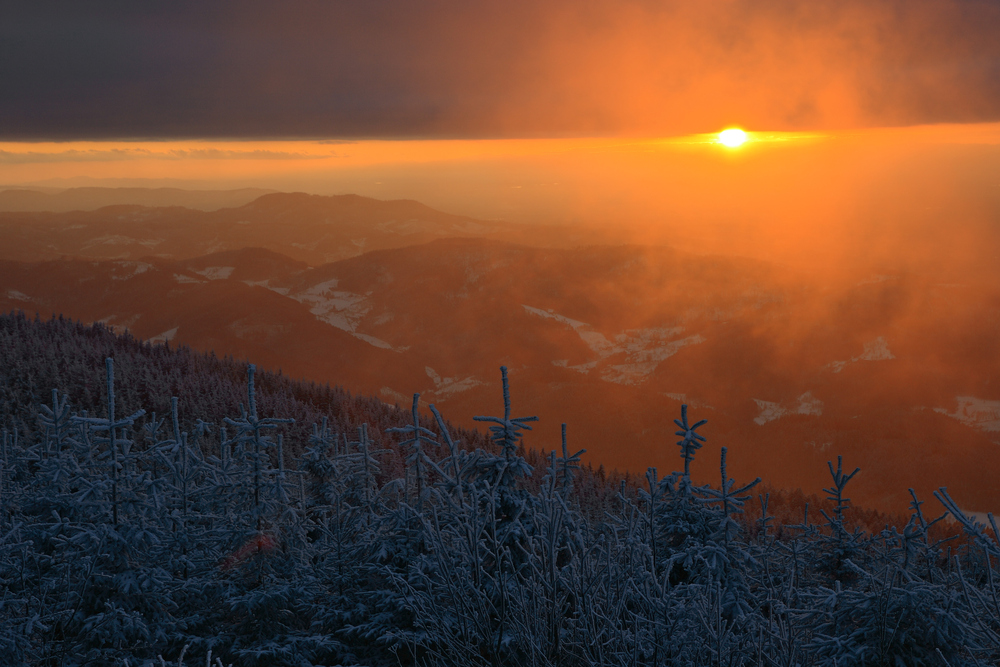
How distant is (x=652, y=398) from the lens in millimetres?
172875

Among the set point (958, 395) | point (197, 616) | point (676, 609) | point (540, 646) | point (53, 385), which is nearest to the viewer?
point (540, 646)

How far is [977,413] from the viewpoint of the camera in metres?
191

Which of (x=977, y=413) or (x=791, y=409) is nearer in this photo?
(x=977, y=413)

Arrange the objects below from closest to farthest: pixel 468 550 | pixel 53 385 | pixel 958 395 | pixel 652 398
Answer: pixel 468 550, pixel 53 385, pixel 652 398, pixel 958 395

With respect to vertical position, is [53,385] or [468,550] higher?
[468,550]

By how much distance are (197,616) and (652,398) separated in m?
171

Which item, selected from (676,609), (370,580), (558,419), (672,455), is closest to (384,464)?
(370,580)

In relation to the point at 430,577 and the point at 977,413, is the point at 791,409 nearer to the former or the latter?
the point at 977,413

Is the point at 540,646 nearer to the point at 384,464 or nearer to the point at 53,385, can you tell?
the point at 384,464

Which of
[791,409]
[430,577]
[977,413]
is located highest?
[430,577]

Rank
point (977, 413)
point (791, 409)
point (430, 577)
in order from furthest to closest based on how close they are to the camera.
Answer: point (791, 409) < point (977, 413) < point (430, 577)

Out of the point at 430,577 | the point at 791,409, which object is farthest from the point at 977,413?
the point at 430,577

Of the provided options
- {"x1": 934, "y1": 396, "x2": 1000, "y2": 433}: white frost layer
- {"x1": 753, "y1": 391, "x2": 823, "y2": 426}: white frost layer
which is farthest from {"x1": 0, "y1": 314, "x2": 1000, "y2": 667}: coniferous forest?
{"x1": 934, "y1": 396, "x2": 1000, "y2": 433}: white frost layer

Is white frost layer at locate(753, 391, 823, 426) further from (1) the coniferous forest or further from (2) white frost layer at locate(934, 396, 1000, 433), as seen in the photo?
(1) the coniferous forest
